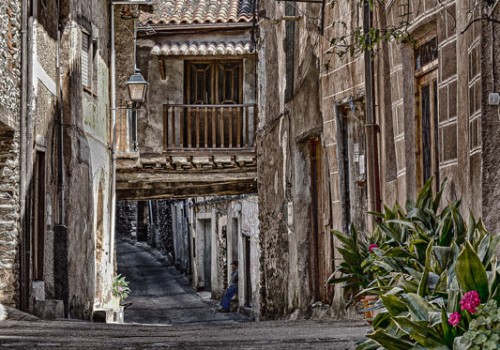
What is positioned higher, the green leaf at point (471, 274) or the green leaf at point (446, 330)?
the green leaf at point (471, 274)

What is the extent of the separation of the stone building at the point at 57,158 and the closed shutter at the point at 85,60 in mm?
16

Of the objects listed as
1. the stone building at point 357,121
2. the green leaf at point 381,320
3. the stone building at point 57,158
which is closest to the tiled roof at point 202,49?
the stone building at point 57,158

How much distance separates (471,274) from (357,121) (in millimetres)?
7668

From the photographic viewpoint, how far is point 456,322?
4.60 meters

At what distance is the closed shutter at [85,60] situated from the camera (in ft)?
57.4

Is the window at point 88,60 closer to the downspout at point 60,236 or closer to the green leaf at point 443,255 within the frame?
the downspout at point 60,236

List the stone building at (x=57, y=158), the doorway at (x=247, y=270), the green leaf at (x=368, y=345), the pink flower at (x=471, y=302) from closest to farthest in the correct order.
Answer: the pink flower at (x=471, y=302) < the green leaf at (x=368, y=345) < the stone building at (x=57, y=158) < the doorway at (x=247, y=270)

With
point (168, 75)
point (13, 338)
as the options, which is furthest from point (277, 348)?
point (168, 75)

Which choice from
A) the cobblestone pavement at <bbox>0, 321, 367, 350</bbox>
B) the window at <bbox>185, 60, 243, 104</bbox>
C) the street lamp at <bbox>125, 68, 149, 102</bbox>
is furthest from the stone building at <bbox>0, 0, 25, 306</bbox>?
the window at <bbox>185, 60, 243, 104</bbox>

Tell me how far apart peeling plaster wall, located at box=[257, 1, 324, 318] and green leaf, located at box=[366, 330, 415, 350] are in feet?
29.8

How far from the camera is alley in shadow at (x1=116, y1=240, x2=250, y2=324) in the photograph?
2397 cm

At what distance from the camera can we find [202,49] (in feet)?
77.0

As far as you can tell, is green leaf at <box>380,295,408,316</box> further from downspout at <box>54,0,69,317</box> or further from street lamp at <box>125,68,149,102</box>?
street lamp at <box>125,68,149,102</box>

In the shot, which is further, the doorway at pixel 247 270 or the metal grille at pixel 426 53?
the doorway at pixel 247 270
